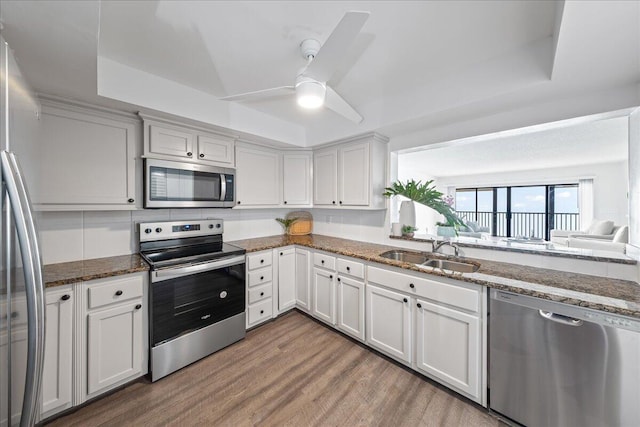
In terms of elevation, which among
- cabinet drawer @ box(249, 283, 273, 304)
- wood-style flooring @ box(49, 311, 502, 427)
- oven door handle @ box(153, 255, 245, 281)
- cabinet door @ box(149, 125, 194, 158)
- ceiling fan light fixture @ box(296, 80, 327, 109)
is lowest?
wood-style flooring @ box(49, 311, 502, 427)

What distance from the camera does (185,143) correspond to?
2.18 m

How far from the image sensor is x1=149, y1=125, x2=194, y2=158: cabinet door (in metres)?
2.01

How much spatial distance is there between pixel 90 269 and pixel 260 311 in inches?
56.6

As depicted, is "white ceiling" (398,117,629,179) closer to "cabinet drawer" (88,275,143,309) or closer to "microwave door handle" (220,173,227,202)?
"microwave door handle" (220,173,227,202)

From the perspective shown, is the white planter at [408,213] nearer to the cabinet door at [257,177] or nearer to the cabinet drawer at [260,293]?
the cabinet door at [257,177]

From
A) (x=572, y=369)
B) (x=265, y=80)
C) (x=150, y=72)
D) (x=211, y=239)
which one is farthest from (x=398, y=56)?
(x=211, y=239)

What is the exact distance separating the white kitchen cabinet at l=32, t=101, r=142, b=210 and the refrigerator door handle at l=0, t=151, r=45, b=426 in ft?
3.94

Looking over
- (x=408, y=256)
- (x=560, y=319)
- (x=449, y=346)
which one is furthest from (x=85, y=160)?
(x=560, y=319)

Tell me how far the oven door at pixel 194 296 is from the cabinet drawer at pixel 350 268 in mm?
949

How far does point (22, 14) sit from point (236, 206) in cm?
183

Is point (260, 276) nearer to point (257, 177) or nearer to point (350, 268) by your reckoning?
point (350, 268)

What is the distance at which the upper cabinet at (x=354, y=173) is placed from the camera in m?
2.55

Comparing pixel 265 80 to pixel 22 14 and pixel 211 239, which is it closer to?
pixel 22 14

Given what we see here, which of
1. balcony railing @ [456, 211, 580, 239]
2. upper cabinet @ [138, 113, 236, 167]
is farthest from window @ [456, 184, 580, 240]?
upper cabinet @ [138, 113, 236, 167]
